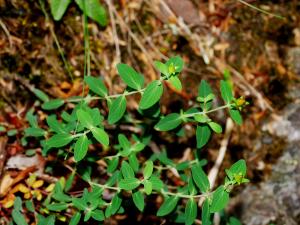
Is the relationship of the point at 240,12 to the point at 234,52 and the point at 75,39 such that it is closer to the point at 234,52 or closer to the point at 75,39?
the point at 234,52

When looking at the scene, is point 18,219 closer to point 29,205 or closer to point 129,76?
point 29,205

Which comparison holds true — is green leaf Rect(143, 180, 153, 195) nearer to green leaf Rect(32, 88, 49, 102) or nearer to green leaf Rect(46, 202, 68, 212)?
green leaf Rect(46, 202, 68, 212)

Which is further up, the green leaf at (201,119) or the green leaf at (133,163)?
the green leaf at (201,119)

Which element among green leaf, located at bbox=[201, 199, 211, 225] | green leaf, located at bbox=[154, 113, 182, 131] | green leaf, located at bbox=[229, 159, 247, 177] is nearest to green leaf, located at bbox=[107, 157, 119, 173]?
green leaf, located at bbox=[154, 113, 182, 131]

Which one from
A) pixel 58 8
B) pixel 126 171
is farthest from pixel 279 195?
pixel 58 8

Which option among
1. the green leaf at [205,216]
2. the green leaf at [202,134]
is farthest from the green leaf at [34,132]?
the green leaf at [205,216]

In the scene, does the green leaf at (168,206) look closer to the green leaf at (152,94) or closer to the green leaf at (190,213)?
the green leaf at (190,213)

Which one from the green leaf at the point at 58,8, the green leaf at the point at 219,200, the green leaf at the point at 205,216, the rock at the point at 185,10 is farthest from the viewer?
the rock at the point at 185,10
